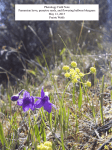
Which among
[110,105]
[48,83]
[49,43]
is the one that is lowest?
[110,105]

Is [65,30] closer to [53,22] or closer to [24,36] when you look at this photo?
[53,22]

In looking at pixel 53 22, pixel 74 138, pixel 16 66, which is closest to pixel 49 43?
pixel 53 22

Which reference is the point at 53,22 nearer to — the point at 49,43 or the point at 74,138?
the point at 49,43

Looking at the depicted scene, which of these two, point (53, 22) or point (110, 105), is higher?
point (53, 22)

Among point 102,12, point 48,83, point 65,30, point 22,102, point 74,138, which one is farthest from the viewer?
point 65,30

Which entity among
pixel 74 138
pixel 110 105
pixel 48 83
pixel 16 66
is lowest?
pixel 74 138

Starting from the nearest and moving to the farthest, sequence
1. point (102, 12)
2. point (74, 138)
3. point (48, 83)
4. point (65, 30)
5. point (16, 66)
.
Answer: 1. point (74, 138)
2. point (48, 83)
3. point (102, 12)
4. point (65, 30)
5. point (16, 66)

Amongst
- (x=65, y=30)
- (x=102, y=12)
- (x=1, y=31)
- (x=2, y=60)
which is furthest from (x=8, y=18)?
(x=102, y=12)

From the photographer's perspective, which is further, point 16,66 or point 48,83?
point 16,66

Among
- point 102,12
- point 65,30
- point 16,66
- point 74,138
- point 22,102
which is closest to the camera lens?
point 22,102
